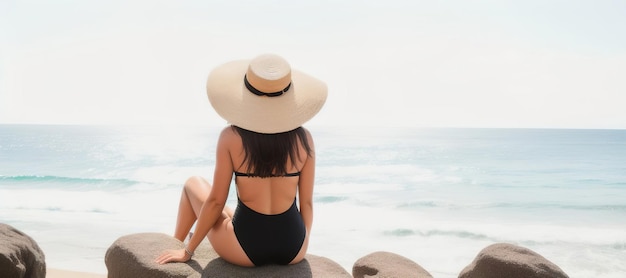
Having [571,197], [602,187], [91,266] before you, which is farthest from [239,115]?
[602,187]

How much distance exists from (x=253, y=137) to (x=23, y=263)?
2.02 metres

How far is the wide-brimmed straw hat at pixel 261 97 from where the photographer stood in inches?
122

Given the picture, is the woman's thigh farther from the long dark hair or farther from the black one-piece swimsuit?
the long dark hair

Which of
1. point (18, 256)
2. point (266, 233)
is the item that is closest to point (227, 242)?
point (266, 233)

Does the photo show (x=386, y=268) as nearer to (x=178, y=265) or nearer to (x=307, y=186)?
(x=307, y=186)

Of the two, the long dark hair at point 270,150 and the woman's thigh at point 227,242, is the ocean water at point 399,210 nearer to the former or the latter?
the woman's thigh at point 227,242

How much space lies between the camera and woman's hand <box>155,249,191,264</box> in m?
3.47

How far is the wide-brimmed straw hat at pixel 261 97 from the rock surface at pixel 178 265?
935 mm

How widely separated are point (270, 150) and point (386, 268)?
1347 mm

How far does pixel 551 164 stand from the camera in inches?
1178

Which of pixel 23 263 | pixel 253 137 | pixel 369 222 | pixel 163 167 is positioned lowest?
pixel 163 167

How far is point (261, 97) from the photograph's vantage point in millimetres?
3164

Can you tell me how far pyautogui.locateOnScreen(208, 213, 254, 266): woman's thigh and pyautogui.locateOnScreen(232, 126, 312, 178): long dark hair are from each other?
441 mm

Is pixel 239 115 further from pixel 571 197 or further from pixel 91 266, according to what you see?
pixel 571 197
